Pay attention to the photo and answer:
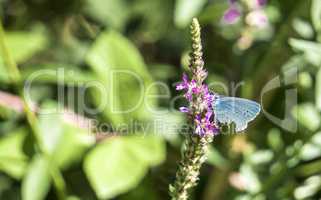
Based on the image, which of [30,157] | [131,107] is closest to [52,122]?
[30,157]

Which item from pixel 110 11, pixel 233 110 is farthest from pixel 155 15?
pixel 233 110

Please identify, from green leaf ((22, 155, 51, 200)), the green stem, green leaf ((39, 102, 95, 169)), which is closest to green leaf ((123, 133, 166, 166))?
green leaf ((39, 102, 95, 169))

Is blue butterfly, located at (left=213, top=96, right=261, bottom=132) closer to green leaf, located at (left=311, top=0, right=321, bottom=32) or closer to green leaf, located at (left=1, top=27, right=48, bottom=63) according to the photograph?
green leaf, located at (left=311, top=0, right=321, bottom=32)

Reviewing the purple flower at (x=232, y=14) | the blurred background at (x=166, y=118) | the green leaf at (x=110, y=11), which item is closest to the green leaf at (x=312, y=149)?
the blurred background at (x=166, y=118)

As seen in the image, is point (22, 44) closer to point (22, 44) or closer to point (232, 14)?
point (22, 44)

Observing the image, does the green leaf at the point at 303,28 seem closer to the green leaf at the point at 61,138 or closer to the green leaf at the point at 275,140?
the green leaf at the point at 275,140

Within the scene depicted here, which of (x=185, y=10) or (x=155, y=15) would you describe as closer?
(x=185, y=10)

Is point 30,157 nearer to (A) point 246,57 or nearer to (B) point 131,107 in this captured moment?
(B) point 131,107

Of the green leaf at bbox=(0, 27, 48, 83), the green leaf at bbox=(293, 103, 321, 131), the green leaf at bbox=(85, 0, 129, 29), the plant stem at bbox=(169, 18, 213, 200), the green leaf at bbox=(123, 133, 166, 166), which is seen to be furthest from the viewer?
the green leaf at bbox=(85, 0, 129, 29)
